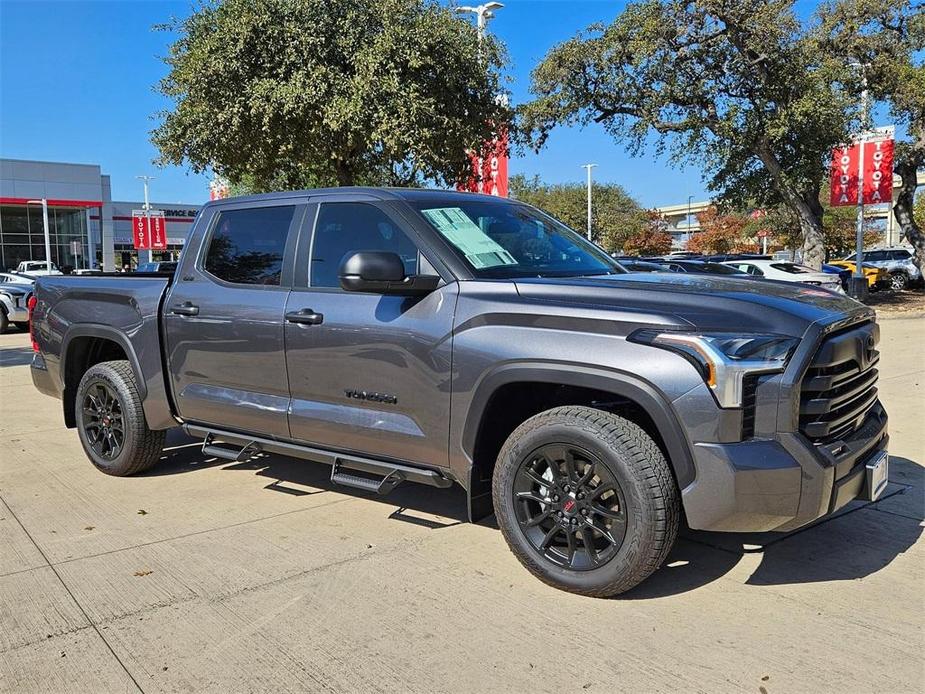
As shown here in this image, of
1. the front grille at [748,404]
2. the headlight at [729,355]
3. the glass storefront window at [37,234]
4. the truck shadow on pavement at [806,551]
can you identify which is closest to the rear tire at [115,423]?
the truck shadow on pavement at [806,551]

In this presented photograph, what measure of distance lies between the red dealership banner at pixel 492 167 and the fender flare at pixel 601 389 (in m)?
12.7

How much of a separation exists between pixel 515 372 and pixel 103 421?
3.54 m

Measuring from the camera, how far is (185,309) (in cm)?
497

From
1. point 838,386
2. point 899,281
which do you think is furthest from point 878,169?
point 838,386

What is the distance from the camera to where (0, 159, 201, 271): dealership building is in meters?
46.8

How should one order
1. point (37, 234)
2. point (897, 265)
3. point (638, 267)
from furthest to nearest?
point (37, 234), point (897, 265), point (638, 267)

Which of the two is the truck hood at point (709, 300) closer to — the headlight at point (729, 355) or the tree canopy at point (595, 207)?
the headlight at point (729, 355)

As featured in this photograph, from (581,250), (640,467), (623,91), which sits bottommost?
(640,467)

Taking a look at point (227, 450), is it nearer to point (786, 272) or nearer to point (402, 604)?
point (402, 604)

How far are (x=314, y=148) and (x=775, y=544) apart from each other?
12783mm

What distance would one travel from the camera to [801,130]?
1970 centimetres

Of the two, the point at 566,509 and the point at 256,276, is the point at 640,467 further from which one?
the point at 256,276

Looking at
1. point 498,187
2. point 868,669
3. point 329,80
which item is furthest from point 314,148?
point 868,669

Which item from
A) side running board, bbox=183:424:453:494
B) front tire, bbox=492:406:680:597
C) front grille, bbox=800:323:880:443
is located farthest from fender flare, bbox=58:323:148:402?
front grille, bbox=800:323:880:443
